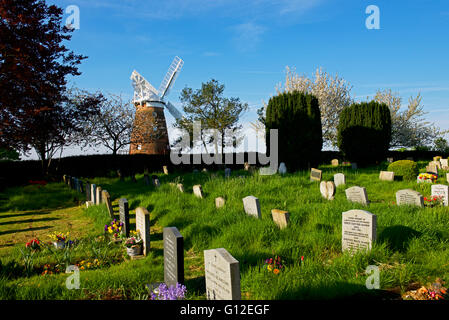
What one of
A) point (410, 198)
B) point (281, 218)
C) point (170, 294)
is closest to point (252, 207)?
point (281, 218)

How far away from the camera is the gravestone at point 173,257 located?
13.7ft

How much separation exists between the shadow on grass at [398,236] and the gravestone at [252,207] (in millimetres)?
2633

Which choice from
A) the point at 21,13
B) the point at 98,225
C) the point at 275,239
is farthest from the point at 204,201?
the point at 21,13

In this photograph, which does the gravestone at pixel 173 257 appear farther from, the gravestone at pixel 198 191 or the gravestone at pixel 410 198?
the gravestone at pixel 410 198

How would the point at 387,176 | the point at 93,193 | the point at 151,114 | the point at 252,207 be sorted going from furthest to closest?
the point at 151,114 < the point at 387,176 < the point at 93,193 < the point at 252,207

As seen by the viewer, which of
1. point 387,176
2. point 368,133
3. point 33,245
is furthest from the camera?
point 368,133

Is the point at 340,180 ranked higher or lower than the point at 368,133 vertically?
lower

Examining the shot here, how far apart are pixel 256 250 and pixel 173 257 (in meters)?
1.59

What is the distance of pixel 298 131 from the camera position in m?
15.3

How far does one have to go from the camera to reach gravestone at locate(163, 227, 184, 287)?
4.17 m

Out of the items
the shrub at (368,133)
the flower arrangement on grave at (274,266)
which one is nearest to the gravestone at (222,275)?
the flower arrangement on grave at (274,266)

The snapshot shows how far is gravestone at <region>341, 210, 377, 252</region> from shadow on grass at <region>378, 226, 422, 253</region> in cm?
38

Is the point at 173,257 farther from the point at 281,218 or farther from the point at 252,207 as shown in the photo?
the point at 252,207

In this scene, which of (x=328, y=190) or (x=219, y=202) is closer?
(x=219, y=202)
